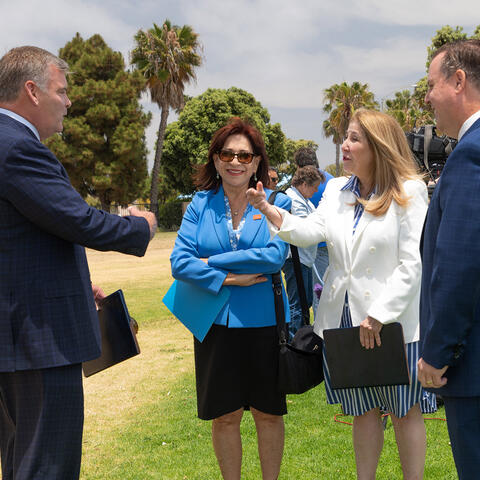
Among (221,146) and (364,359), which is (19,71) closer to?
(221,146)

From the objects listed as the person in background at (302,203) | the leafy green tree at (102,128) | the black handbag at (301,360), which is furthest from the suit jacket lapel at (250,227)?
the leafy green tree at (102,128)

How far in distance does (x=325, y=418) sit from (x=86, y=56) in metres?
38.3

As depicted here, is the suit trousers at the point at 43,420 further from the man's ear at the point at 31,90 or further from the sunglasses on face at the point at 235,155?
the sunglasses on face at the point at 235,155

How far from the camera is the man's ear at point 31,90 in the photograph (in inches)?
92.3

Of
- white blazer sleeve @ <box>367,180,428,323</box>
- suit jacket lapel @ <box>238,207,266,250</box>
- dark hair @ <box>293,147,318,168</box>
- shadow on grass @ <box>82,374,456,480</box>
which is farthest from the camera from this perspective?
dark hair @ <box>293,147,318,168</box>

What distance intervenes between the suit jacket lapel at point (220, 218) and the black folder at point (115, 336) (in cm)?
75

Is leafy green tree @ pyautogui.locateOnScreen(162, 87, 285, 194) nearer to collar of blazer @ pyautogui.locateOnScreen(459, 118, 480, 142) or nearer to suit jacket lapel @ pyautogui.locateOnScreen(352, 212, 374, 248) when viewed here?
suit jacket lapel @ pyautogui.locateOnScreen(352, 212, 374, 248)

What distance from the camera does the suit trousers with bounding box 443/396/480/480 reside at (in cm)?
196

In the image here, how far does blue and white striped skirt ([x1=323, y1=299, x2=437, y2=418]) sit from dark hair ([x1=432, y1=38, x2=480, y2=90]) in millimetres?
1382

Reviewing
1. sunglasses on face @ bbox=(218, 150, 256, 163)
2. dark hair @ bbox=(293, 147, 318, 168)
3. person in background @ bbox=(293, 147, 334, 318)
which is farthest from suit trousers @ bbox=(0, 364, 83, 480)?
dark hair @ bbox=(293, 147, 318, 168)

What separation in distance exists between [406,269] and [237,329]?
104 centimetres

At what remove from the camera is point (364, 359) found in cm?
288

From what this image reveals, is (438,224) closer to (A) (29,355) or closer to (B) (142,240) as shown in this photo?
(B) (142,240)

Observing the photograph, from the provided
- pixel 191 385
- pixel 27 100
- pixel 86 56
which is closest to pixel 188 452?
pixel 191 385
